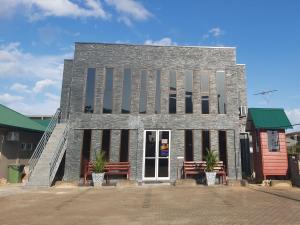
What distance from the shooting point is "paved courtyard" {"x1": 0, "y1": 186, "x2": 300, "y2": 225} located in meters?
7.87

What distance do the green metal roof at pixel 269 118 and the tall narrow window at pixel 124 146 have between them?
7895mm

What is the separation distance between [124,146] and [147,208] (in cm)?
811

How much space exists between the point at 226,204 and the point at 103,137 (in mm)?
9550

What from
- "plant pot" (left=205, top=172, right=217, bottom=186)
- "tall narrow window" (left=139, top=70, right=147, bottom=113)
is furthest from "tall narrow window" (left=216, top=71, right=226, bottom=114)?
"tall narrow window" (left=139, top=70, right=147, bottom=113)

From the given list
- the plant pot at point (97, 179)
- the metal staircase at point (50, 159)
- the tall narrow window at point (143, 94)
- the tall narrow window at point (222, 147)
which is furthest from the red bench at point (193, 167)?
the metal staircase at point (50, 159)

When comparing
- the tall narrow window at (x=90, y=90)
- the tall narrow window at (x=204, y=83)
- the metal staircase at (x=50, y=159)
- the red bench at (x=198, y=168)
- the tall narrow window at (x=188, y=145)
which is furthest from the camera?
the tall narrow window at (x=204, y=83)

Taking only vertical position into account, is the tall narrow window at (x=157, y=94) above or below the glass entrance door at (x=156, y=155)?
above

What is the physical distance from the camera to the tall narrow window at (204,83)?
723 inches

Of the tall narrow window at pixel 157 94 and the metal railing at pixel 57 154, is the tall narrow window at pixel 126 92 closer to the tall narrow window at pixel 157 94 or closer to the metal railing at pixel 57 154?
the tall narrow window at pixel 157 94

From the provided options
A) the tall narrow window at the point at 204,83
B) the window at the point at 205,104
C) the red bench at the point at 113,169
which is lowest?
the red bench at the point at 113,169

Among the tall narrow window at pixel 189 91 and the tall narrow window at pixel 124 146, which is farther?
the tall narrow window at pixel 189 91

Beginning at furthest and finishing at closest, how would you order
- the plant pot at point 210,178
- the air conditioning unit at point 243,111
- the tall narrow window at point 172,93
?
the air conditioning unit at point 243,111
the tall narrow window at point 172,93
the plant pot at point 210,178

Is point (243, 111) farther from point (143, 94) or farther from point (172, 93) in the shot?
point (143, 94)

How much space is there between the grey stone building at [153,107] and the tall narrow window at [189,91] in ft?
0.22
